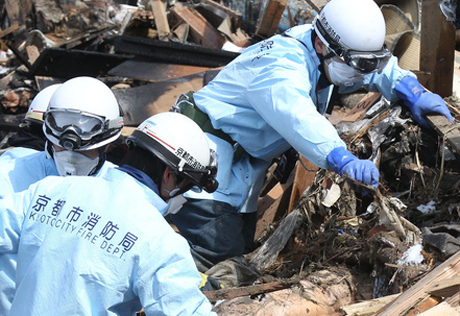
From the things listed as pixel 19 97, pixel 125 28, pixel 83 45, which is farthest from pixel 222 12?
pixel 19 97

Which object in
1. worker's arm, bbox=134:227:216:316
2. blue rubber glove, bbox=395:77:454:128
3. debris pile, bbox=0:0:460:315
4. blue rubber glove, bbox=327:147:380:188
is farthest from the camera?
blue rubber glove, bbox=395:77:454:128

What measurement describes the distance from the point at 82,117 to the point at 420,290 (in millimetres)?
2039

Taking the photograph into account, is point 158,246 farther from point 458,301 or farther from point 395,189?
point 395,189

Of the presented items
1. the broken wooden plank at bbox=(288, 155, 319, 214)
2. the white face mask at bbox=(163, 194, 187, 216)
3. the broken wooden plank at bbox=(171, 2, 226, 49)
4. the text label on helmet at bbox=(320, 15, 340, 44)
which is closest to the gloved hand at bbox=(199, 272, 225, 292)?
the white face mask at bbox=(163, 194, 187, 216)

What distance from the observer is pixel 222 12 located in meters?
8.14

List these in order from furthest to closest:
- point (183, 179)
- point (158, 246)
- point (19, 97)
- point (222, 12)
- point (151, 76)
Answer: point (222, 12), point (19, 97), point (151, 76), point (183, 179), point (158, 246)

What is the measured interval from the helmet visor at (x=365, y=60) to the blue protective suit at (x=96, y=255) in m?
1.86

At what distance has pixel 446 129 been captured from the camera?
11.5ft

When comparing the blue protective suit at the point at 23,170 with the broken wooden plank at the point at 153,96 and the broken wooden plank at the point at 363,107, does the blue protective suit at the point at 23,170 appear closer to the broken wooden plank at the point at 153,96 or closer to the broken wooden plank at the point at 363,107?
the broken wooden plank at the point at 363,107

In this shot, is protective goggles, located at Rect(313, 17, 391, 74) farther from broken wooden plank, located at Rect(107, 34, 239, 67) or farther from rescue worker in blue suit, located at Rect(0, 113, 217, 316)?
broken wooden plank, located at Rect(107, 34, 239, 67)

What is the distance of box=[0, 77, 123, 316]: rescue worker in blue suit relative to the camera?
3.19 meters

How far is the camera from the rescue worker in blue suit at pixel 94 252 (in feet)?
6.59

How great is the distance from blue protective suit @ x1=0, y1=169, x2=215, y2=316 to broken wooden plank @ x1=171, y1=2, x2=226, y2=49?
5.92 meters

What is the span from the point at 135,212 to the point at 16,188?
1370mm
